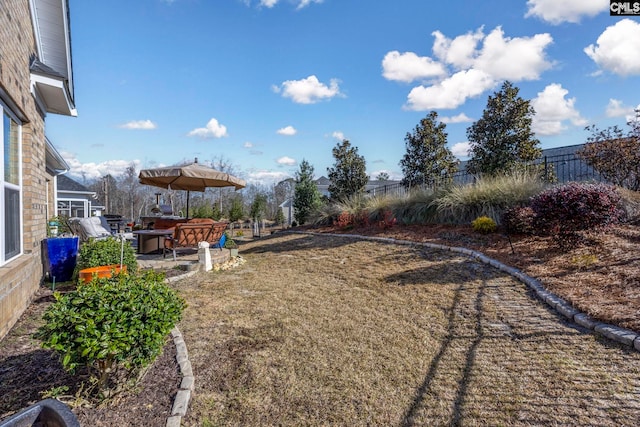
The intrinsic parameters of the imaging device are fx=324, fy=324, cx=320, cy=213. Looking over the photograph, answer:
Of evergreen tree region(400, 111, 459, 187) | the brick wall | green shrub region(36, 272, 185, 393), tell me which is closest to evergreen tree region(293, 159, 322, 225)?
evergreen tree region(400, 111, 459, 187)

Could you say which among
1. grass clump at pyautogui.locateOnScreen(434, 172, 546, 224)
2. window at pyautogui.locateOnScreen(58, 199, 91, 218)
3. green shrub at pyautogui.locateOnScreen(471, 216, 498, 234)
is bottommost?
green shrub at pyautogui.locateOnScreen(471, 216, 498, 234)

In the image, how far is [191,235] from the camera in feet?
24.0

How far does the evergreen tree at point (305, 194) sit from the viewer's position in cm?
1661

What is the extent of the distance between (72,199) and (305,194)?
14.3 metres

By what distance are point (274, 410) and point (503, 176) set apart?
977 cm

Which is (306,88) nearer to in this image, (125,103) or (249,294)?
(125,103)

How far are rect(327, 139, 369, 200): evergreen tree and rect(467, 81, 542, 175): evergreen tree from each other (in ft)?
21.0

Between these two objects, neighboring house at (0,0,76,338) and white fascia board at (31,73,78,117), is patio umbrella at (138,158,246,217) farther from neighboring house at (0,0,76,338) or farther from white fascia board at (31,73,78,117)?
neighboring house at (0,0,76,338)

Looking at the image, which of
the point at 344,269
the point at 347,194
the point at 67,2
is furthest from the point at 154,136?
the point at 344,269

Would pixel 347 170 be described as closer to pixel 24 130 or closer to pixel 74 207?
pixel 24 130

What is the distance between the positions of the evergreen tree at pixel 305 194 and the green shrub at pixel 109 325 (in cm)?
1393

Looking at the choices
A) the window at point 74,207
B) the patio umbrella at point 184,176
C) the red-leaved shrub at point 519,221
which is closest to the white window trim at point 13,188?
the patio umbrella at point 184,176

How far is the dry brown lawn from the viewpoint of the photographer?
2.28 meters

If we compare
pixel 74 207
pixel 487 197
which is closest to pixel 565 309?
pixel 487 197
